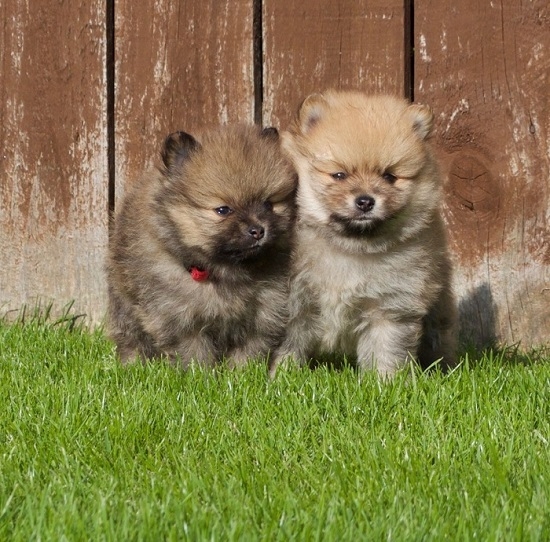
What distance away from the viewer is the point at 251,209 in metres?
3.67

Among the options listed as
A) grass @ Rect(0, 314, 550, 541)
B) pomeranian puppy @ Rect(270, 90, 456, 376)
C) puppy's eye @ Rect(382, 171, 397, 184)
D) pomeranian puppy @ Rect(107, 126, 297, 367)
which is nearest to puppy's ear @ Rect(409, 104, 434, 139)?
pomeranian puppy @ Rect(270, 90, 456, 376)

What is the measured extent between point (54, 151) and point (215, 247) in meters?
1.56

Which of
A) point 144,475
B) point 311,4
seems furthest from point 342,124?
point 144,475

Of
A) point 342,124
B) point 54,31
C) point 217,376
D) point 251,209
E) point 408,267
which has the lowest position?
point 217,376

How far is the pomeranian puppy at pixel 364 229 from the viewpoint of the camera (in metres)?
3.68

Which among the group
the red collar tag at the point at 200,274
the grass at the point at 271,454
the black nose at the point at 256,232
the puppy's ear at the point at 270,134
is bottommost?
the grass at the point at 271,454

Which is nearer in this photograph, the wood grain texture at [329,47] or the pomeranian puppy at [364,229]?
the pomeranian puppy at [364,229]

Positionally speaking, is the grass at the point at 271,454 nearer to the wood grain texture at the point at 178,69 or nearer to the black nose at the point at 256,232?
the black nose at the point at 256,232

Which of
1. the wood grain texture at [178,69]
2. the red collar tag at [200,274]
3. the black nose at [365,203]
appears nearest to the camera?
the black nose at [365,203]

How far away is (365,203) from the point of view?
3.60m

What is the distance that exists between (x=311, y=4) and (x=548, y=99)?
1.18 meters

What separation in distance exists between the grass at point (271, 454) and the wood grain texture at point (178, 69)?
1349mm

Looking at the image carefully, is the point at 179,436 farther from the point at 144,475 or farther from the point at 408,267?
the point at 408,267

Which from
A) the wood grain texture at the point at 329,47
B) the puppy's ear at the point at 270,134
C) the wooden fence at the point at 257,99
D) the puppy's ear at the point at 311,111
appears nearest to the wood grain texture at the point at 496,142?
the wooden fence at the point at 257,99
